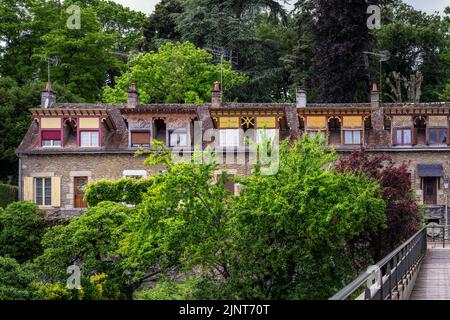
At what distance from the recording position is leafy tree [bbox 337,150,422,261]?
1227 inches

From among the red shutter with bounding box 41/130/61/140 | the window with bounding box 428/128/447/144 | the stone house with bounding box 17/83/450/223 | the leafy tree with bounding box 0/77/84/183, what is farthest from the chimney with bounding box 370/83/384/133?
the leafy tree with bounding box 0/77/84/183

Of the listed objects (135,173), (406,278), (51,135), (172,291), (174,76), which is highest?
(174,76)

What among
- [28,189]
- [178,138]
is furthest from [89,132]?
[178,138]

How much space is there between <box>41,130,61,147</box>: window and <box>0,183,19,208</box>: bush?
9.61 feet

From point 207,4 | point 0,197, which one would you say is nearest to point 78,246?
point 0,197

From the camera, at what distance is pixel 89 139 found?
46031mm

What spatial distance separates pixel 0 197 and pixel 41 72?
22.3 m

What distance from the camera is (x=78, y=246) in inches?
1357

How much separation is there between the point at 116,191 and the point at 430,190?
610 inches

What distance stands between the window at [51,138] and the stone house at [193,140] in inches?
2.0

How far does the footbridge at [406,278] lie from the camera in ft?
50.1

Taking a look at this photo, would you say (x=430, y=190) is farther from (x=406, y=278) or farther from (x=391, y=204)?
(x=406, y=278)

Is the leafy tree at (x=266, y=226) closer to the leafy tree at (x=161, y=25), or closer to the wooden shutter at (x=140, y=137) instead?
the wooden shutter at (x=140, y=137)
